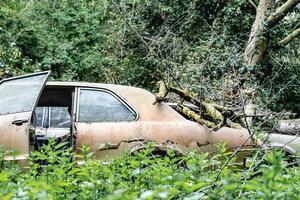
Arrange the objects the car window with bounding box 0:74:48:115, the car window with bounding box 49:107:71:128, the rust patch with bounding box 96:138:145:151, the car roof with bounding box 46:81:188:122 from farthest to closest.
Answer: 1. the car window with bounding box 49:107:71:128
2. the car roof with bounding box 46:81:188:122
3. the car window with bounding box 0:74:48:115
4. the rust patch with bounding box 96:138:145:151

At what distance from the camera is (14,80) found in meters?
7.05

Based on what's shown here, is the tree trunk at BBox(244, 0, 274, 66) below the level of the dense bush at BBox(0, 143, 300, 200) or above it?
above

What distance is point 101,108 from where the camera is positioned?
22.0 feet

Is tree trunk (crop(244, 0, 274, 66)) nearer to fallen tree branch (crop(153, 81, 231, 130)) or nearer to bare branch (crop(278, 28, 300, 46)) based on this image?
bare branch (crop(278, 28, 300, 46))

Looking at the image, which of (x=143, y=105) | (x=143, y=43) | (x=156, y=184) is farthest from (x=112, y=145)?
(x=143, y=43)

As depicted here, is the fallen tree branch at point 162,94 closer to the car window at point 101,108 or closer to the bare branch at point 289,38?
the car window at point 101,108

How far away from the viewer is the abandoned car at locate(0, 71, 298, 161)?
6336 millimetres

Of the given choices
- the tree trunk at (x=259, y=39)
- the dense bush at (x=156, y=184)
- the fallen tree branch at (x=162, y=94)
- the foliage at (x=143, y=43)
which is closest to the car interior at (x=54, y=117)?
the fallen tree branch at (x=162, y=94)

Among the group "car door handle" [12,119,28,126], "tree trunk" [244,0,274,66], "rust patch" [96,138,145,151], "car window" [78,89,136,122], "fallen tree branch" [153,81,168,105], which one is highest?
"tree trunk" [244,0,274,66]

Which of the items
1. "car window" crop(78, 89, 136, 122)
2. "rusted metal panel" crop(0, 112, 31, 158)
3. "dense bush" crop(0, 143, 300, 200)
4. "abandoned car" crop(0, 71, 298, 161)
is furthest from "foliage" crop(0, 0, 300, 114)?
"dense bush" crop(0, 143, 300, 200)

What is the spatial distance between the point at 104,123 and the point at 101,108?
239 mm

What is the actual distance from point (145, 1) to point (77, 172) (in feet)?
42.5

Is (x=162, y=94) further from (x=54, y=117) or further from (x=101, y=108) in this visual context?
(x=54, y=117)

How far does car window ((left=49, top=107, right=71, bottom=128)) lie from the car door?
73.1 inches
